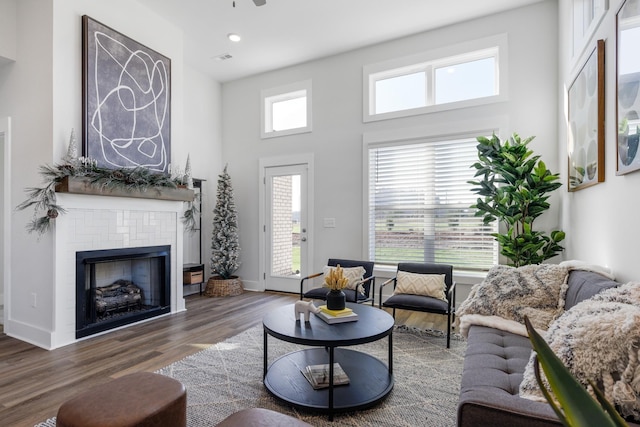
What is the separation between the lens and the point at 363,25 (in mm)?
4496

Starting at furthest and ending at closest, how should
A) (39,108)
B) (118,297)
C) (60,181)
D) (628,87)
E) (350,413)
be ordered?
1. (118,297)
2. (39,108)
3. (60,181)
4. (350,413)
5. (628,87)

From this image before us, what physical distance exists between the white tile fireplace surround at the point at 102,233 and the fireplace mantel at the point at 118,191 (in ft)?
0.40

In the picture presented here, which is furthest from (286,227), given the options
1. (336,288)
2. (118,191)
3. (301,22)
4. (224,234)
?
(336,288)

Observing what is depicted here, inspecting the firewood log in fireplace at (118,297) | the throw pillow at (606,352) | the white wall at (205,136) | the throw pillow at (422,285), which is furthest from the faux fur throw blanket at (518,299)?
the white wall at (205,136)

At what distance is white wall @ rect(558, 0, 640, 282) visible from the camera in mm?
2066

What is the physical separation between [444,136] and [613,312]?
3.41m

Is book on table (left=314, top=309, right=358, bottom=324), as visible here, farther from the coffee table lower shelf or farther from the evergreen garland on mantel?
the evergreen garland on mantel

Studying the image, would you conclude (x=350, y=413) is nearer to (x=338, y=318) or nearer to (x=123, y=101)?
(x=338, y=318)

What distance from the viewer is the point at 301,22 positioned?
4.43 metres

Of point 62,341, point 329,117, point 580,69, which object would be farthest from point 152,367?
point 580,69

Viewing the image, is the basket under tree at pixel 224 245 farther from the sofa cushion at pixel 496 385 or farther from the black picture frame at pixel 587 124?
the black picture frame at pixel 587 124

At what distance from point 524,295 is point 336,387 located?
4.95 feet

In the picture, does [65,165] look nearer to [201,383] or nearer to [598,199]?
[201,383]

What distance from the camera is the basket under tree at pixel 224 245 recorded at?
5.52 m
